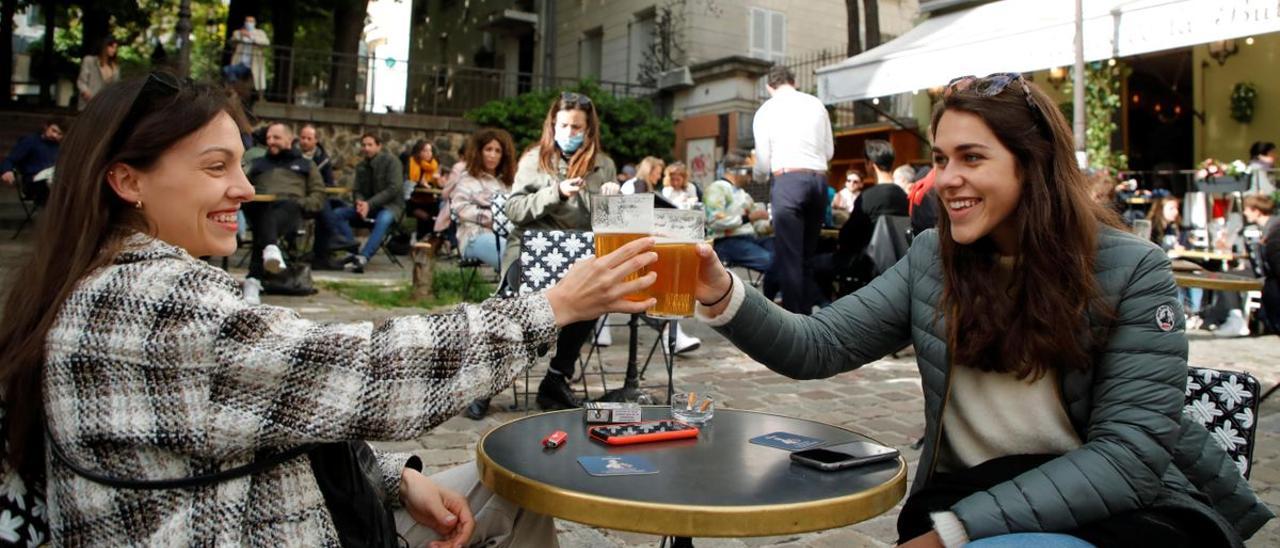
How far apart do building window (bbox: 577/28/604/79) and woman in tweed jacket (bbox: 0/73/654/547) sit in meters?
23.4

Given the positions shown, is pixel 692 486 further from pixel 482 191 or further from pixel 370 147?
pixel 370 147

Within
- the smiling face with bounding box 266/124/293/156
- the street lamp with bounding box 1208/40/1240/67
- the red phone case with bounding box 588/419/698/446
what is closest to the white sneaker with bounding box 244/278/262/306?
the red phone case with bounding box 588/419/698/446

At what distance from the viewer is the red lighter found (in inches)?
75.3

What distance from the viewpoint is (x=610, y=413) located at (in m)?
2.19

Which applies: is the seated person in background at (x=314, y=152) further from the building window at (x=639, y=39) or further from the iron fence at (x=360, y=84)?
the building window at (x=639, y=39)

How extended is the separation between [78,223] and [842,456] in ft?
4.56

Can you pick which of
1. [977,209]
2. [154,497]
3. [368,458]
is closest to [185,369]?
[154,497]

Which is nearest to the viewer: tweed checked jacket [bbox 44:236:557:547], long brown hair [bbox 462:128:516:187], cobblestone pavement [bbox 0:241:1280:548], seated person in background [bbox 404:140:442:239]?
tweed checked jacket [bbox 44:236:557:547]

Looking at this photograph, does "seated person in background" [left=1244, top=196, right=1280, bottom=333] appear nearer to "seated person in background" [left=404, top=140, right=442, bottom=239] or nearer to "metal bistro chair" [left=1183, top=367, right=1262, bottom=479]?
"metal bistro chair" [left=1183, top=367, right=1262, bottom=479]

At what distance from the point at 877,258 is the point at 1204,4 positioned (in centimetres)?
315

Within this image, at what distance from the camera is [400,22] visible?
42531 millimetres

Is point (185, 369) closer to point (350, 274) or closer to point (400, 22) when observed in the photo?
point (350, 274)

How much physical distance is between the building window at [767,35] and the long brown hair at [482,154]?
51.2 ft

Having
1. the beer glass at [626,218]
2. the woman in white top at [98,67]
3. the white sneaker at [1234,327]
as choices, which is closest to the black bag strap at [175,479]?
the beer glass at [626,218]
